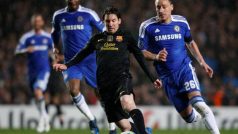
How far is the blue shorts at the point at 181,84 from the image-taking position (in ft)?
38.5

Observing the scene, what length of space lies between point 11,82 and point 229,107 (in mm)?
6386

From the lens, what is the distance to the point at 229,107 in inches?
827

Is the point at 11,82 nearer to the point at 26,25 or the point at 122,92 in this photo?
the point at 26,25

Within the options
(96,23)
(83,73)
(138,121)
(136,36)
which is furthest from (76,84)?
(136,36)

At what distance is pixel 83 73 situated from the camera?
13875 millimetres

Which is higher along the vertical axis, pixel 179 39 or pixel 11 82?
pixel 179 39

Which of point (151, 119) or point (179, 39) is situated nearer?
point (179, 39)

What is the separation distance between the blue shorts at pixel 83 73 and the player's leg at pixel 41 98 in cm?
349

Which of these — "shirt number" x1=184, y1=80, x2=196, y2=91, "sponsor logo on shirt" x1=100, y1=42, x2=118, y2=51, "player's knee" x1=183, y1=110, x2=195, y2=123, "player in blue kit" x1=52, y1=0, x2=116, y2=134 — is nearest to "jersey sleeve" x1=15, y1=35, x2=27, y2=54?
"player in blue kit" x1=52, y1=0, x2=116, y2=134

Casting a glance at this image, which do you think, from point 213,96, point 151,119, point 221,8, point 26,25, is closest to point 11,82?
point 26,25

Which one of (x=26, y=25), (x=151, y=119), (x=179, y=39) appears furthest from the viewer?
(x=26, y=25)

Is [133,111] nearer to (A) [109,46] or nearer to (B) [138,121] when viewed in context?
(B) [138,121]

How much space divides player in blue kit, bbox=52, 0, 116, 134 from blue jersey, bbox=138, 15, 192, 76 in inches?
73.7

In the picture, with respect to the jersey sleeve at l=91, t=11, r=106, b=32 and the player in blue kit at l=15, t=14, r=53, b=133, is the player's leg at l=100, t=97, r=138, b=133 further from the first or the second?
the player in blue kit at l=15, t=14, r=53, b=133
